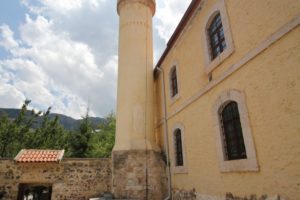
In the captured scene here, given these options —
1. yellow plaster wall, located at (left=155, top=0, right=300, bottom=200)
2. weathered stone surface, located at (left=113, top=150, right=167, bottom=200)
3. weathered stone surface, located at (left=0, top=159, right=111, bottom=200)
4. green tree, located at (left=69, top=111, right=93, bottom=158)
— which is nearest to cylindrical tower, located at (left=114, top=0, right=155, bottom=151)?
weathered stone surface, located at (left=113, top=150, right=167, bottom=200)

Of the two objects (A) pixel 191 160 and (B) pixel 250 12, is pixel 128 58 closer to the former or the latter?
(A) pixel 191 160

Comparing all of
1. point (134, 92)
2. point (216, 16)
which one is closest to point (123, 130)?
point (134, 92)

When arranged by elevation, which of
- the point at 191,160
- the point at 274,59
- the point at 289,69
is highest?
the point at 274,59

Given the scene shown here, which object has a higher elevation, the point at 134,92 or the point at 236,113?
the point at 134,92

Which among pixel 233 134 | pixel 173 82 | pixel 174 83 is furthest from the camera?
pixel 173 82

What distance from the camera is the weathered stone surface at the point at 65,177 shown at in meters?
9.85

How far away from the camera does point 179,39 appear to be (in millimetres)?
9102

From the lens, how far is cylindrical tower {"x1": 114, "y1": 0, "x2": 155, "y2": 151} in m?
10.5

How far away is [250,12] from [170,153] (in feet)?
21.3

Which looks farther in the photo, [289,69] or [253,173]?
[253,173]

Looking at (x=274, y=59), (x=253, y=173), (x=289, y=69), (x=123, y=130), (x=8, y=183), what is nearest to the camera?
(x=289, y=69)

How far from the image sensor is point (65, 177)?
10.4 m

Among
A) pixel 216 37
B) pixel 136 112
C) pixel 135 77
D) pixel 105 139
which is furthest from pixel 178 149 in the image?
pixel 105 139

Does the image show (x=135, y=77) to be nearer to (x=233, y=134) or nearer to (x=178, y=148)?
(x=178, y=148)
